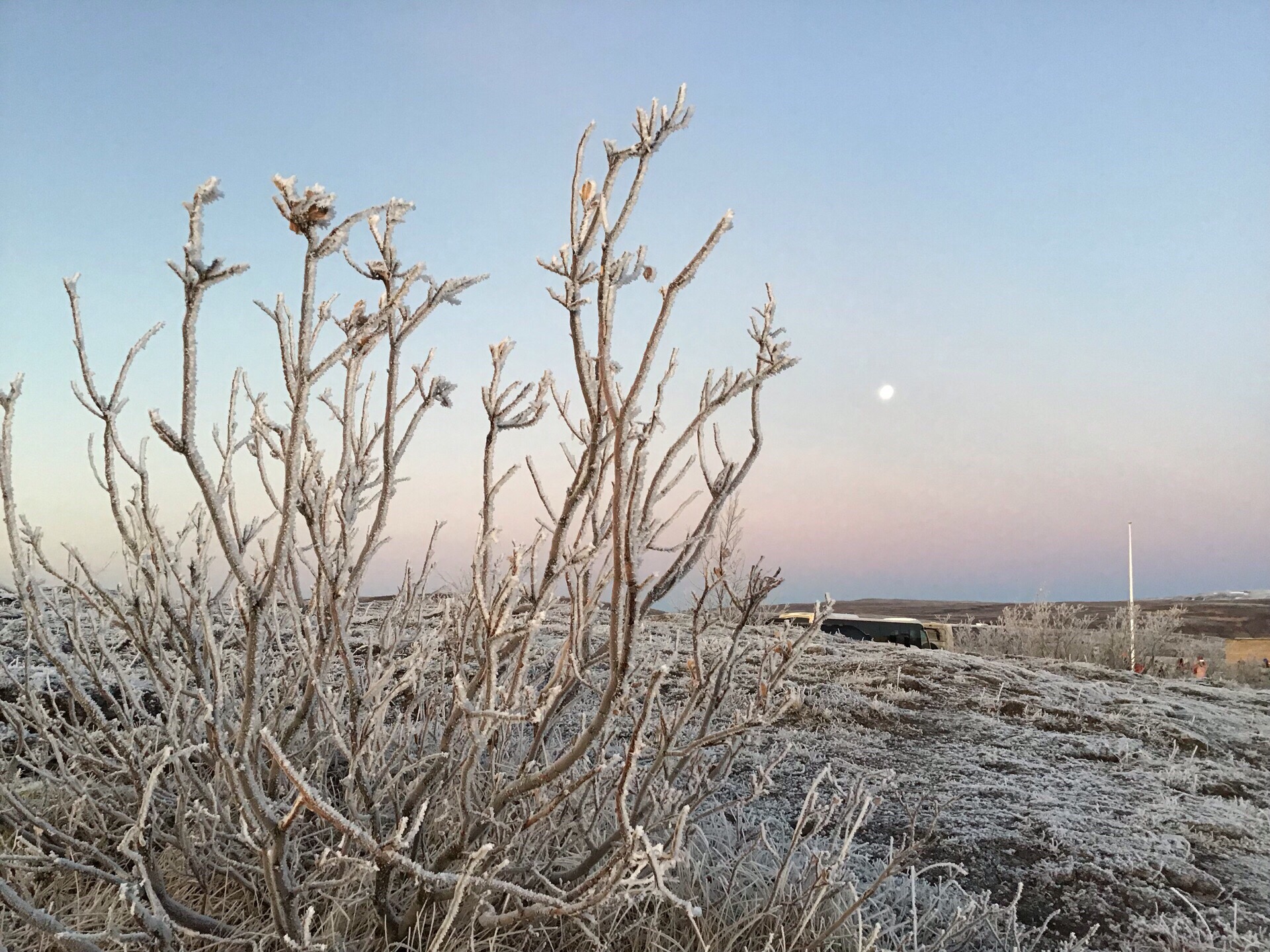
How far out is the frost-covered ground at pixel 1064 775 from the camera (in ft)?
8.57

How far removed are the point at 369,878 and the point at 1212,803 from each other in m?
3.19

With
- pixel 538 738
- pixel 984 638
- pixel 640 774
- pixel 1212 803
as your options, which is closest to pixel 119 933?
pixel 538 738

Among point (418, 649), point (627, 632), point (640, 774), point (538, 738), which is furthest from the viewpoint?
point (640, 774)

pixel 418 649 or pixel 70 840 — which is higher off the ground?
pixel 418 649

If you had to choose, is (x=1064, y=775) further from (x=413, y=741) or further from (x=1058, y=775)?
(x=413, y=741)

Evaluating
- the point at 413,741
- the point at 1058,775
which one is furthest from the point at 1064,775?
the point at 413,741

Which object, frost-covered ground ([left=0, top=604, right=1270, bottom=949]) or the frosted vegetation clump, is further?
frost-covered ground ([left=0, top=604, right=1270, bottom=949])

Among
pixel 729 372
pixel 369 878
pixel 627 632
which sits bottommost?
pixel 369 878

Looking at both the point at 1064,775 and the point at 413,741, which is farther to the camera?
the point at 1064,775

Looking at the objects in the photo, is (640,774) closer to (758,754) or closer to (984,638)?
(758,754)

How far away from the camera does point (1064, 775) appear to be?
3553 millimetres

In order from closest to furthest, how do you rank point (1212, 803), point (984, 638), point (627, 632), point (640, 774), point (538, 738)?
point (627, 632), point (538, 738), point (640, 774), point (1212, 803), point (984, 638)

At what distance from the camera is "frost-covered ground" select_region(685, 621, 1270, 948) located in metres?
2.61

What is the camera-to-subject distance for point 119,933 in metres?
1.63
